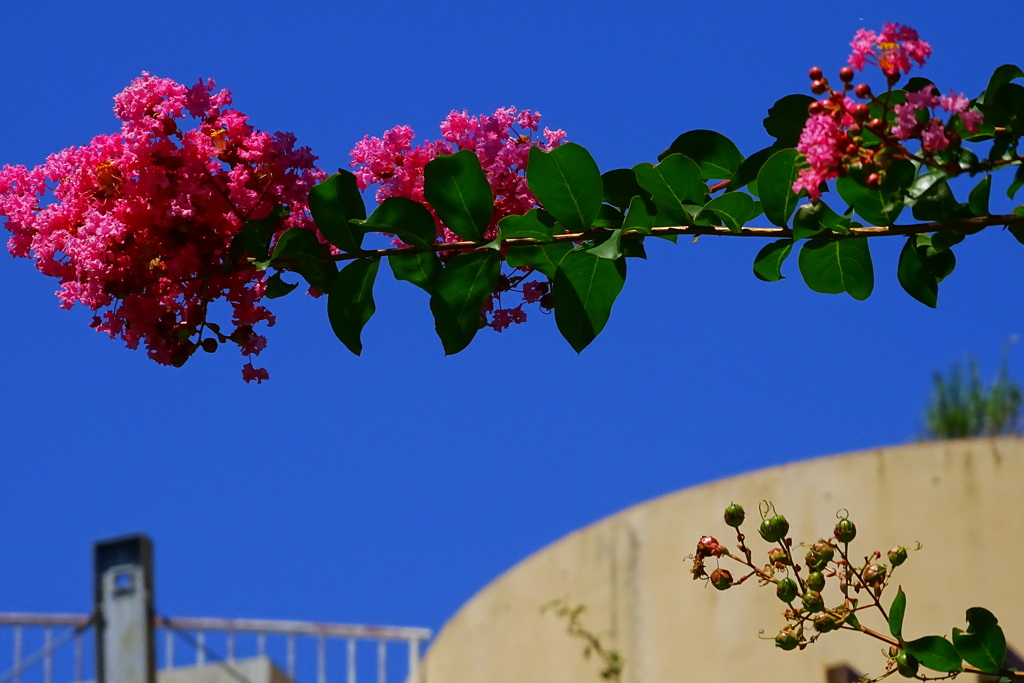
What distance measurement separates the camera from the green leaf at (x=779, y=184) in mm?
1453

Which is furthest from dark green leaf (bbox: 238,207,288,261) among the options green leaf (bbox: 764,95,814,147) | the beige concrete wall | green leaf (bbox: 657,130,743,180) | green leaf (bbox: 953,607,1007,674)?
the beige concrete wall

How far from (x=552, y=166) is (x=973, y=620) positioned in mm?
743

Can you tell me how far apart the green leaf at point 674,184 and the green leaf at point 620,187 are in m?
0.10

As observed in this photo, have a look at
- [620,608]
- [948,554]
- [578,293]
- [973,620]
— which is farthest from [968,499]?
[578,293]

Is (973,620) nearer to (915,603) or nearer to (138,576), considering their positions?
(915,603)

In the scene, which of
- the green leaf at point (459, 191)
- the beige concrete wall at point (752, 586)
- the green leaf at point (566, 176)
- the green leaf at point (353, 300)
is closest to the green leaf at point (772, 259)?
the green leaf at point (566, 176)

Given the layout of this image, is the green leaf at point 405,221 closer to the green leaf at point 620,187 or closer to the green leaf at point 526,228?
the green leaf at point 526,228

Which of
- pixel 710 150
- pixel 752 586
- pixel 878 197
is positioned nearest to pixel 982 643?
pixel 878 197

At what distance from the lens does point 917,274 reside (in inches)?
68.1

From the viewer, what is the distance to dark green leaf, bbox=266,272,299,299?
161 centimetres

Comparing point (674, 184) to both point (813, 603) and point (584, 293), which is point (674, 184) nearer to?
point (584, 293)

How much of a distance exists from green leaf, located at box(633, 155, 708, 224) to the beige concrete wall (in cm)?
322

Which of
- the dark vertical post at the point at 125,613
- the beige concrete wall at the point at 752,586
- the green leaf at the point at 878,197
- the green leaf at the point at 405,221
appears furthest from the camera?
the dark vertical post at the point at 125,613

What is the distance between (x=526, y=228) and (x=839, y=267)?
39cm
